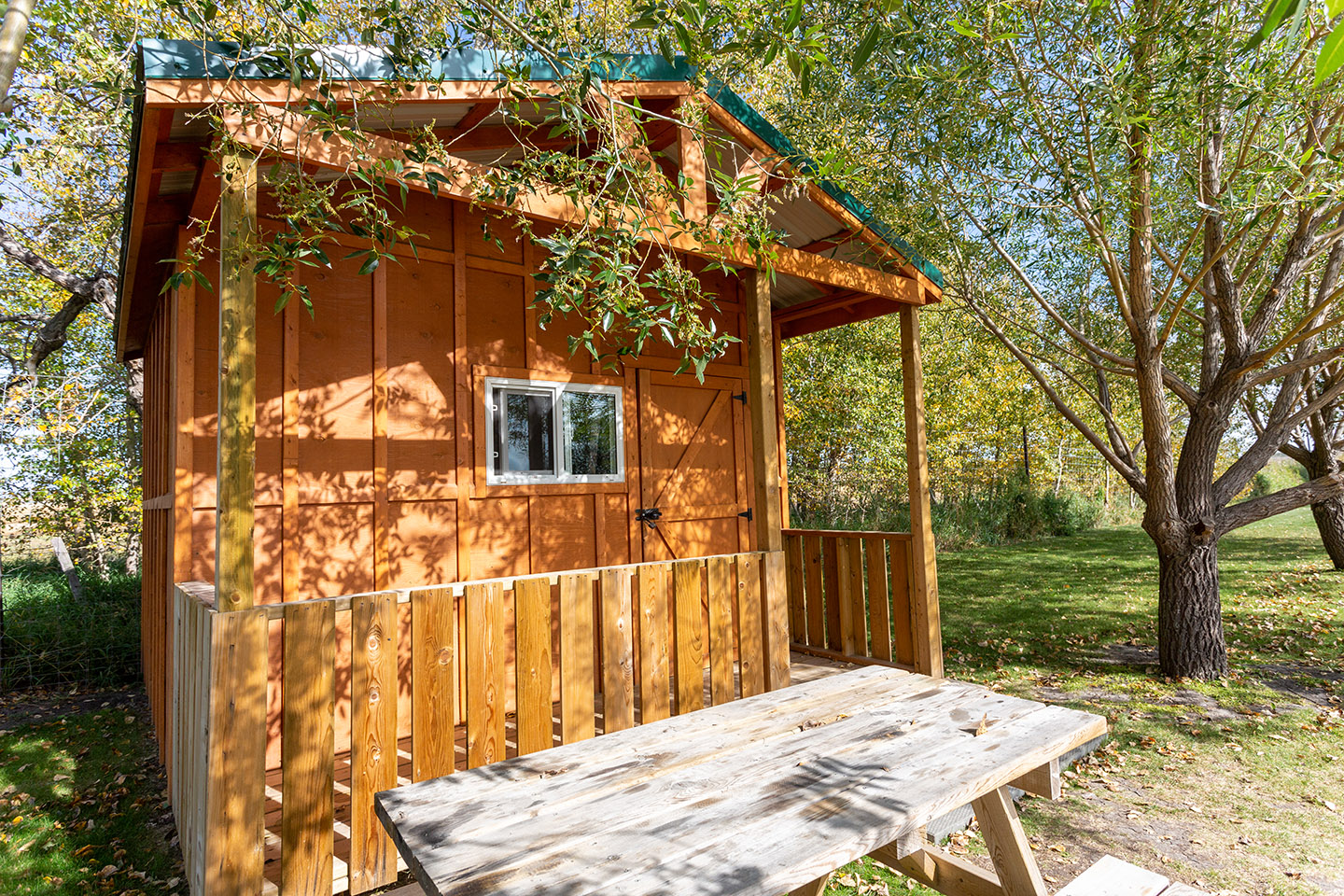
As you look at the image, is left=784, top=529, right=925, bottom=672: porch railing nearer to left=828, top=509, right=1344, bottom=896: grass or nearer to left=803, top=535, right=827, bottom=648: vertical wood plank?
left=803, top=535, right=827, bottom=648: vertical wood plank

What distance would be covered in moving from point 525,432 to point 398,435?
0.88 metres

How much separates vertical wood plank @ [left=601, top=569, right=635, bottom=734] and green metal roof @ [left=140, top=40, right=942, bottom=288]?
2369 mm

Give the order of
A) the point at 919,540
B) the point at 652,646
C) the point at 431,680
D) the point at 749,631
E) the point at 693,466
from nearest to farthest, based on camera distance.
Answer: the point at 431,680
the point at 652,646
the point at 749,631
the point at 919,540
the point at 693,466

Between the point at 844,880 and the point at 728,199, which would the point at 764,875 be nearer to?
the point at 844,880

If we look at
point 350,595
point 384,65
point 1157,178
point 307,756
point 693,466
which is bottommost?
point 307,756

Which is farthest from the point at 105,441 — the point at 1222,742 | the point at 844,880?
the point at 1222,742

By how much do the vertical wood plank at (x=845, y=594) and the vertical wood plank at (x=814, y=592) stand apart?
0.25 m

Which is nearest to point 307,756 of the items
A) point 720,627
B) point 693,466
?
point 720,627

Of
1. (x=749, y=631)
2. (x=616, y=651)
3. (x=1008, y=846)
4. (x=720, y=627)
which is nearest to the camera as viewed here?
(x=1008, y=846)

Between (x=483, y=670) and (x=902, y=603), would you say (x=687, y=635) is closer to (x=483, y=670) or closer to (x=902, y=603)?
(x=483, y=670)

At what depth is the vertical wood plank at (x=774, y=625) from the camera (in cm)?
441

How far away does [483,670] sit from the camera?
3.24 m

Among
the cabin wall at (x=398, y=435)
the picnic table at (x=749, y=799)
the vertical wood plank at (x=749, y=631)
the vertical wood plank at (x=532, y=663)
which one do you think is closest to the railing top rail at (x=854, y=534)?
the cabin wall at (x=398, y=435)

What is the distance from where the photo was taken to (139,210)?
142 inches
